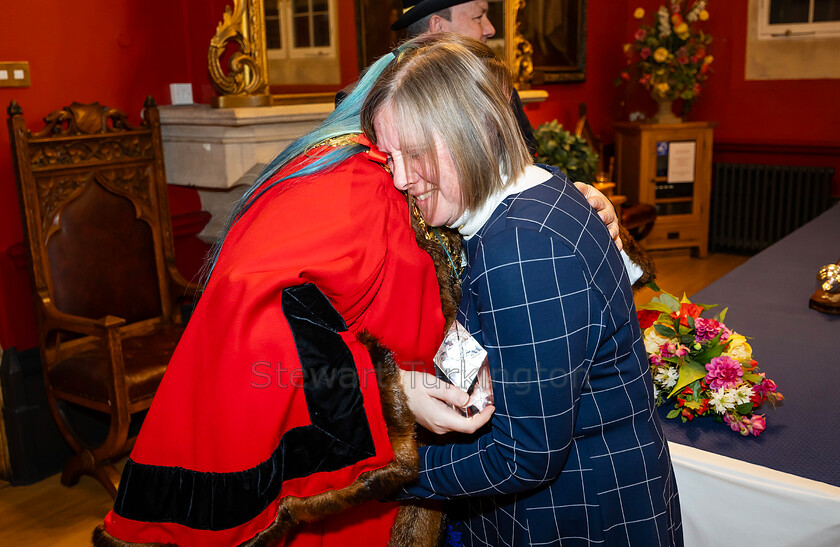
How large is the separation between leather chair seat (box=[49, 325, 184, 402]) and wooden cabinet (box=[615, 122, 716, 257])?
4.67 metres

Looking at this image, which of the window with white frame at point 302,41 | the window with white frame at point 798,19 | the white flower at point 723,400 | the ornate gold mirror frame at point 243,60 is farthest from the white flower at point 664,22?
the white flower at point 723,400

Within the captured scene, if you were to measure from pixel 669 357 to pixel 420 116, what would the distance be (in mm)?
935

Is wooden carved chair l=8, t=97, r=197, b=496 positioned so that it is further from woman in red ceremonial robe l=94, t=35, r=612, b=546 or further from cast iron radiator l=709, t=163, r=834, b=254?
cast iron radiator l=709, t=163, r=834, b=254

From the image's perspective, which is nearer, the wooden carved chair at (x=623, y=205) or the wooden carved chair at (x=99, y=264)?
the wooden carved chair at (x=99, y=264)

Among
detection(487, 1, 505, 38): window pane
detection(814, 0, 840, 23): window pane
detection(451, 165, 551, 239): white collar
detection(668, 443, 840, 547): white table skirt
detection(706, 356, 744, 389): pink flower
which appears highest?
detection(814, 0, 840, 23): window pane

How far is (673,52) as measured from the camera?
6.24 metres

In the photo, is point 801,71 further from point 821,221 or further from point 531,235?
point 531,235

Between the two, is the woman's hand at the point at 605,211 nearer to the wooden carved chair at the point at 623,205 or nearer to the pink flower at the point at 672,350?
the pink flower at the point at 672,350

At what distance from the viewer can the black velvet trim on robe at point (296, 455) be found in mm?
992

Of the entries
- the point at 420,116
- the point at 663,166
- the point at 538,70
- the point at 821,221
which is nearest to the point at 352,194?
the point at 420,116

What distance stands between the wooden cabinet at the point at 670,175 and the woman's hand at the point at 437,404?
566 cm

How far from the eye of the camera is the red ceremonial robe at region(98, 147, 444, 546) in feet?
3.23

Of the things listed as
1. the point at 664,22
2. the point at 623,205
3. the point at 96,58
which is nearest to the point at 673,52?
the point at 664,22

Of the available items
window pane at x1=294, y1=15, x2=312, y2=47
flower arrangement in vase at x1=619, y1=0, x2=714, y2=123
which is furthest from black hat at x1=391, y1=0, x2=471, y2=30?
flower arrangement in vase at x1=619, y1=0, x2=714, y2=123
